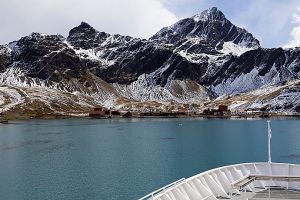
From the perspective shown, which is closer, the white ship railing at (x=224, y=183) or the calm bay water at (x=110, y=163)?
the white ship railing at (x=224, y=183)

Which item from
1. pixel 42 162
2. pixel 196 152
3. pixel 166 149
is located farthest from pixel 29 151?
pixel 196 152

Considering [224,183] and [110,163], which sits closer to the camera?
[224,183]

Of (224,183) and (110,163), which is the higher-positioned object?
(224,183)

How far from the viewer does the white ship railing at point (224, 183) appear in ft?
113

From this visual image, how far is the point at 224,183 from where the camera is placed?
134 feet

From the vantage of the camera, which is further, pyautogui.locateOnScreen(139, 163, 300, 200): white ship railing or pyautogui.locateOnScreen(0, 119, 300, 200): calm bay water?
pyautogui.locateOnScreen(0, 119, 300, 200): calm bay water

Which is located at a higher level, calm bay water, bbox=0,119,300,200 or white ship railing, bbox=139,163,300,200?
white ship railing, bbox=139,163,300,200

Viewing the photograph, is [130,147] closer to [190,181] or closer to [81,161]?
[81,161]

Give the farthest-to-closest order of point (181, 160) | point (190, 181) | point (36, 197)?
1. point (181, 160)
2. point (36, 197)
3. point (190, 181)

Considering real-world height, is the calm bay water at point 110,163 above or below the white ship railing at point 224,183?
below

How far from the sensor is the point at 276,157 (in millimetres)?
118750

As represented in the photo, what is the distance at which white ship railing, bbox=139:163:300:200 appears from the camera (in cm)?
3441

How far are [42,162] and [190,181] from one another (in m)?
85.7

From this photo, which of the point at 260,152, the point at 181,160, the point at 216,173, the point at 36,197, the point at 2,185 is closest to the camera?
the point at 216,173
